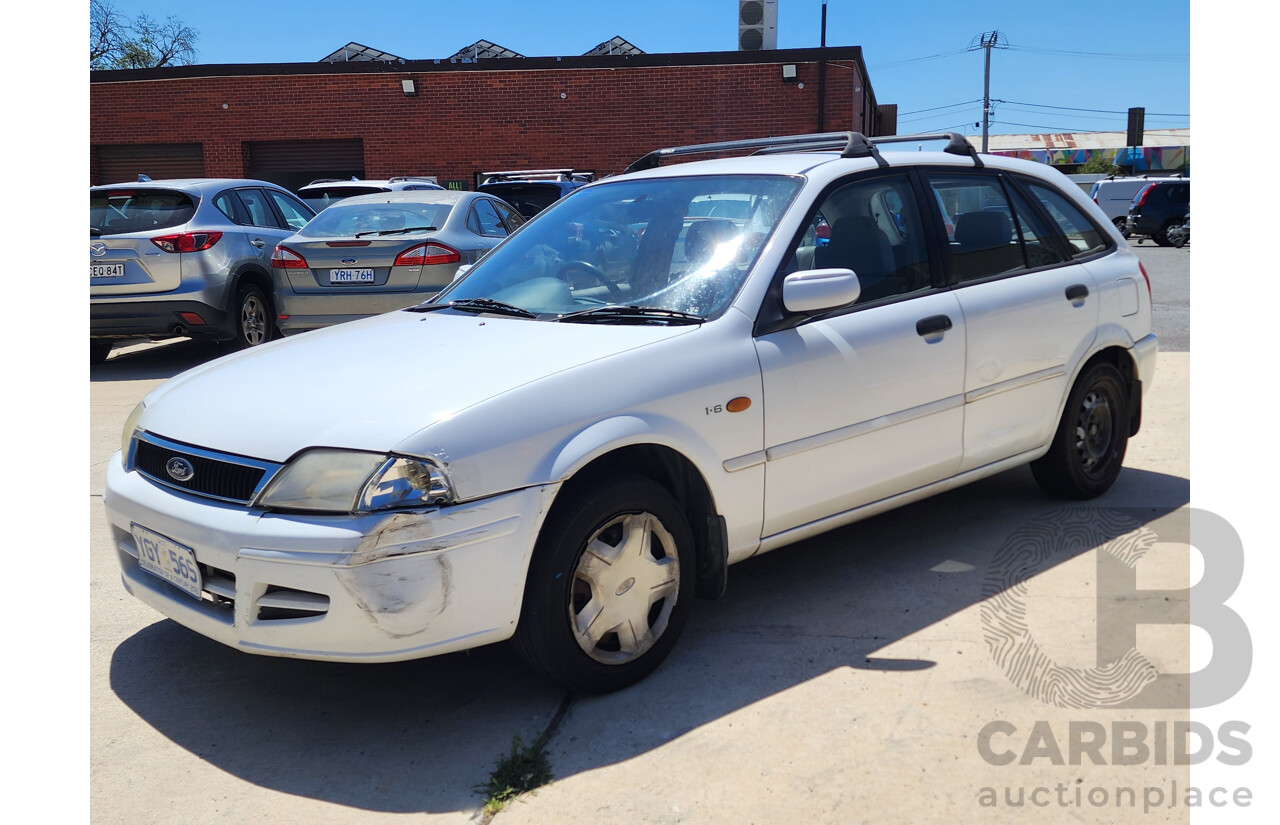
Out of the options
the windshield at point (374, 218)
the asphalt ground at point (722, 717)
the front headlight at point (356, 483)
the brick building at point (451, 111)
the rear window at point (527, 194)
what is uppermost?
the brick building at point (451, 111)

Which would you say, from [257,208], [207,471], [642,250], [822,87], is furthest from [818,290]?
[822,87]

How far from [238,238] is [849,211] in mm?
7406

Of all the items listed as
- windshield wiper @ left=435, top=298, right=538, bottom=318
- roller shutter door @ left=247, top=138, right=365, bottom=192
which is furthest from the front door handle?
roller shutter door @ left=247, top=138, right=365, bottom=192

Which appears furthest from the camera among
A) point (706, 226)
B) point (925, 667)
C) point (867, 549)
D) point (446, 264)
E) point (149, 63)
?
point (149, 63)

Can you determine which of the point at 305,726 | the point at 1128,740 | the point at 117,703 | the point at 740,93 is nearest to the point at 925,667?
the point at 1128,740

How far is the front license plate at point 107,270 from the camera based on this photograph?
9273 millimetres

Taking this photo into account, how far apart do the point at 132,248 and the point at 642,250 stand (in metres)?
6.85

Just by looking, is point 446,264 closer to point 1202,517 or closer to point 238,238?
point 238,238

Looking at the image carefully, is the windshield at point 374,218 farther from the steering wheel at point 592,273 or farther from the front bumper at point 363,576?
the front bumper at point 363,576

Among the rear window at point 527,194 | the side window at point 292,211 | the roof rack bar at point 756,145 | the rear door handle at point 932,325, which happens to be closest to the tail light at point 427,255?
the side window at point 292,211

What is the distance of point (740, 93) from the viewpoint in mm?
24828

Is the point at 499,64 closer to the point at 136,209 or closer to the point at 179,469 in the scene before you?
the point at 136,209

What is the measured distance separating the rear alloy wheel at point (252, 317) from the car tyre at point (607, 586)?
745 cm

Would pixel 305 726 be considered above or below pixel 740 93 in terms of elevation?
below
